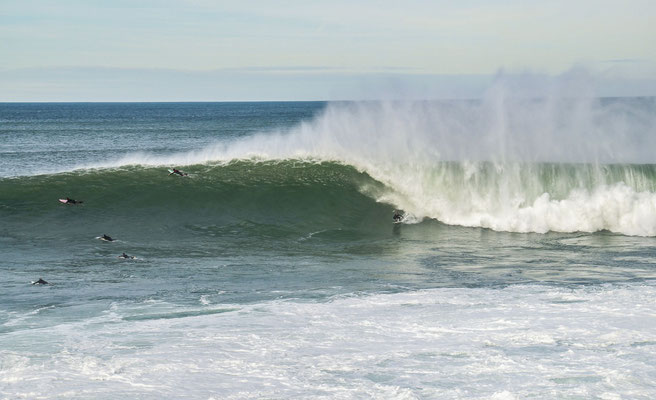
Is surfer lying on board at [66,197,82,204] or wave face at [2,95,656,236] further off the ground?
wave face at [2,95,656,236]

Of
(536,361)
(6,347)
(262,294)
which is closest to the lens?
(536,361)

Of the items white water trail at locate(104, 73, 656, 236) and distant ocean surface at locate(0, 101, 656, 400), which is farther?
white water trail at locate(104, 73, 656, 236)

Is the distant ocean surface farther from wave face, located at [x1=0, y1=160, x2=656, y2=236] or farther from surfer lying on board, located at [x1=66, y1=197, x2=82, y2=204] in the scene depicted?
surfer lying on board, located at [x1=66, y1=197, x2=82, y2=204]

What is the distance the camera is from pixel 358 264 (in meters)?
15.1

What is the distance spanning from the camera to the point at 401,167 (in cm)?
2319

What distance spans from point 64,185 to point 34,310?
1270 cm

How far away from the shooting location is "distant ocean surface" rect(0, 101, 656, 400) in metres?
8.16

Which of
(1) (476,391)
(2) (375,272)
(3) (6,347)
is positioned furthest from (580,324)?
(3) (6,347)

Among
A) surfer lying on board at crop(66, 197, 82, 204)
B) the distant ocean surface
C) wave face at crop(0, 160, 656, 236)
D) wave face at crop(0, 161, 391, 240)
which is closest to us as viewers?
the distant ocean surface

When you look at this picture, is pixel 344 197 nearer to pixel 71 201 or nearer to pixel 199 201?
pixel 199 201

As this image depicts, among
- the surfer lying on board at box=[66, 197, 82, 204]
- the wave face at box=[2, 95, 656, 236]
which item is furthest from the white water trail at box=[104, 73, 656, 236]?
the surfer lying on board at box=[66, 197, 82, 204]

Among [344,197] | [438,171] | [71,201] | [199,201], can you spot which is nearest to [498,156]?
[438,171]

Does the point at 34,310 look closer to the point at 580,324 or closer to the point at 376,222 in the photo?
the point at 580,324

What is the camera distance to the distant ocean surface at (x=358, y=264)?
8156 millimetres
